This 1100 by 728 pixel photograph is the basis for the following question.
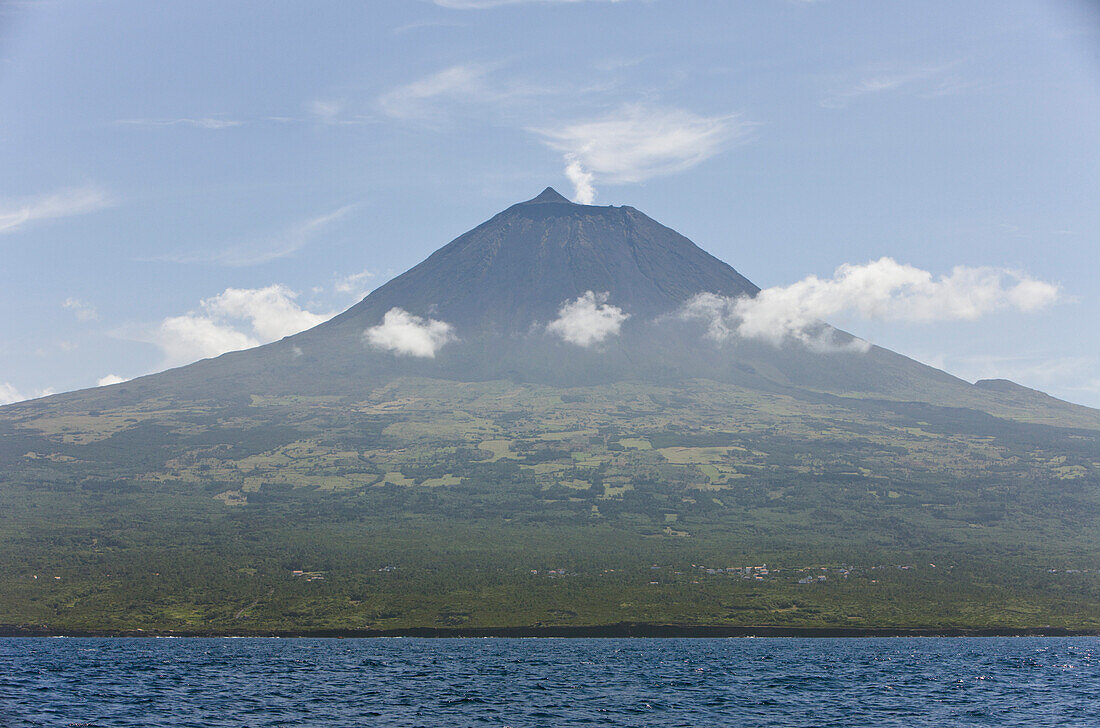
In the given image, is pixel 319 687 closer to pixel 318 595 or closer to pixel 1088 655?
pixel 1088 655

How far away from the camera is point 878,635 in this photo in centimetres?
16462

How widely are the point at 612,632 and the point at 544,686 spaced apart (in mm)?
87205

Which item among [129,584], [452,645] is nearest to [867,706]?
[452,645]

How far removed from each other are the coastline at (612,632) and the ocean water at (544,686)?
31983 mm

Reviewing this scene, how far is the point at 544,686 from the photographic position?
80562mm

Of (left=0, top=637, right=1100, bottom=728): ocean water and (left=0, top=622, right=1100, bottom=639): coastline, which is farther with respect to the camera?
(left=0, top=622, right=1100, bottom=639): coastline

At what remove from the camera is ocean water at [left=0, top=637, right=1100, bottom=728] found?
6147 cm

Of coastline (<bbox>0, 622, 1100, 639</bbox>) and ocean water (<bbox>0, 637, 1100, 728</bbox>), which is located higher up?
ocean water (<bbox>0, 637, 1100, 728</bbox>)

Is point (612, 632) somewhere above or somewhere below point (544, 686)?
below

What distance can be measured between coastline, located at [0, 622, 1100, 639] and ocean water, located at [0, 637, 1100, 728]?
105 feet

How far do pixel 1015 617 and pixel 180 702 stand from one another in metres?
158

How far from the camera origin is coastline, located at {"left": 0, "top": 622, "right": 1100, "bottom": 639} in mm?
163125

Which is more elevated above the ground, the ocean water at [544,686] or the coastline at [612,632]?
the ocean water at [544,686]

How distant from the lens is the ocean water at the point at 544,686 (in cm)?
6147
